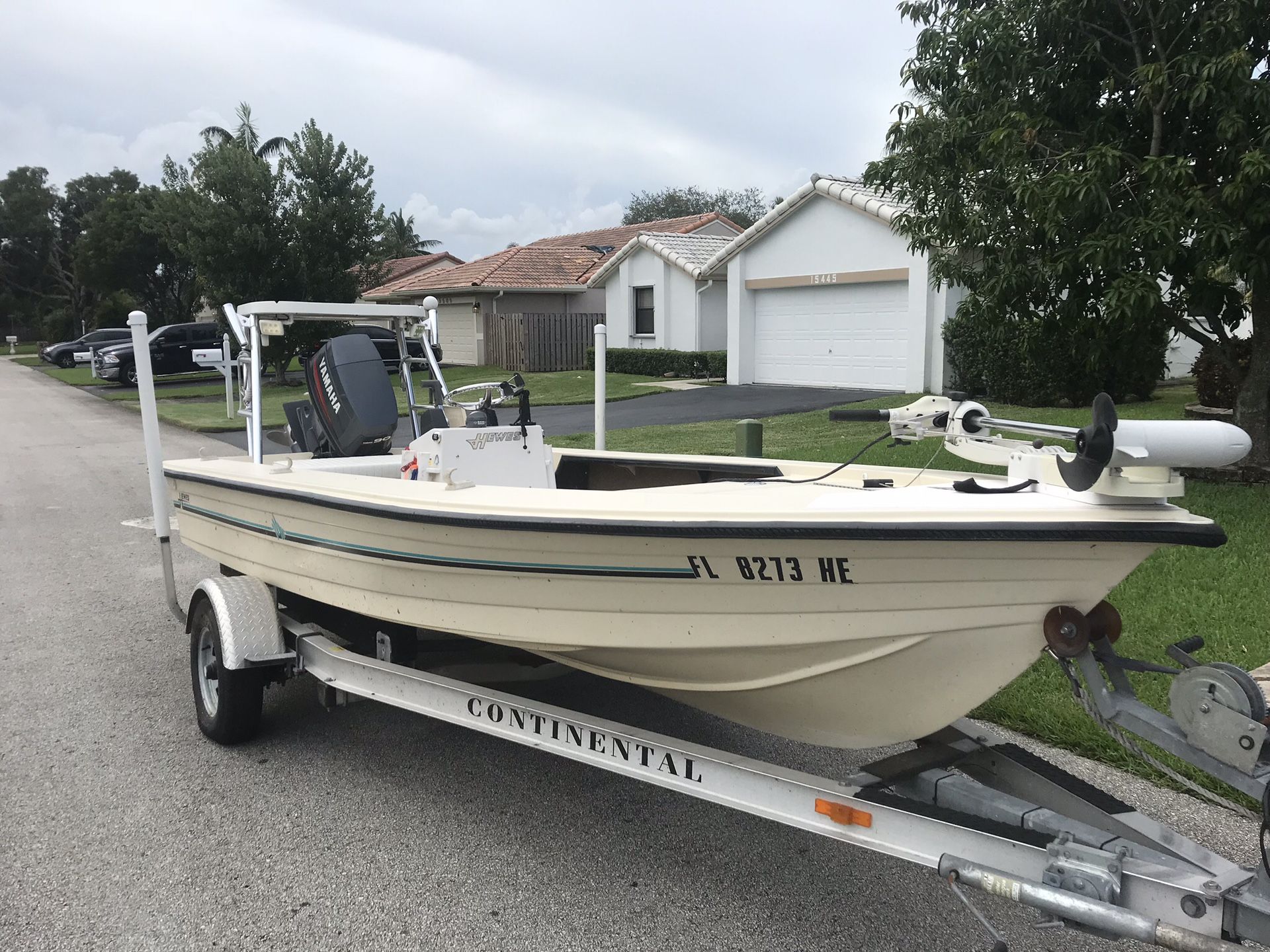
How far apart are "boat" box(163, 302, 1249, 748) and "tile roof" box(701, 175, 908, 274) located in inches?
556

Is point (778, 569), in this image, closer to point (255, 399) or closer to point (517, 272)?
point (255, 399)

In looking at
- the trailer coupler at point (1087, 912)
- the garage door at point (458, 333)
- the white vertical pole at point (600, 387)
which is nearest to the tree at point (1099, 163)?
the white vertical pole at point (600, 387)

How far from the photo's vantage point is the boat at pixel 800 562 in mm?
2564

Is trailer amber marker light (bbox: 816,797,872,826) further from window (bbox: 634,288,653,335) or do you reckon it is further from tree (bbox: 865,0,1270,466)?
window (bbox: 634,288,653,335)

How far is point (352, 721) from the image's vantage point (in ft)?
15.6

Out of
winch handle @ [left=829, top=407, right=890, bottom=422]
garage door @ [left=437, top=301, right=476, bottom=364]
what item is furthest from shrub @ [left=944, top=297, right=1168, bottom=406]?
garage door @ [left=437, top=301, right=476, bottom=364]

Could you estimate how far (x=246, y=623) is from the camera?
13.9 feet

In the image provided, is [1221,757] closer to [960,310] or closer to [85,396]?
[960,310]

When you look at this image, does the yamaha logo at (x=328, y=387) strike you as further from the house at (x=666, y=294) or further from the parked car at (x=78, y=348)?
the parked car at (x=78, y=348)

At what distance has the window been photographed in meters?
26.4

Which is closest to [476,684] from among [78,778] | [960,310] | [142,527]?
[78,778]

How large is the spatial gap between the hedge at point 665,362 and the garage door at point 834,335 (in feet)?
5.75

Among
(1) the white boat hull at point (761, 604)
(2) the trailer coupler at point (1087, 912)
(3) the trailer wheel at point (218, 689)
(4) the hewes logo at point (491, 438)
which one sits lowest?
(3) the trailer wheel at point (218, 689)

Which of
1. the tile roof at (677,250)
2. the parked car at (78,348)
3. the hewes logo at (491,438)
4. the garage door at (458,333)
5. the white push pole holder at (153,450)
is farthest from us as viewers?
the parked car at (78,348)
